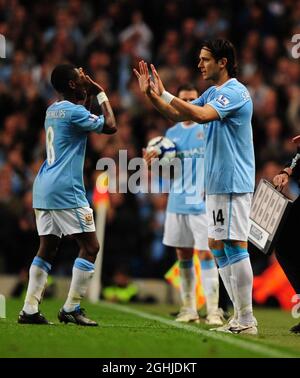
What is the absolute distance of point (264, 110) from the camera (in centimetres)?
1553

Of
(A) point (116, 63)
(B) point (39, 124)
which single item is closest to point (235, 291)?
(B) point (39, 124)

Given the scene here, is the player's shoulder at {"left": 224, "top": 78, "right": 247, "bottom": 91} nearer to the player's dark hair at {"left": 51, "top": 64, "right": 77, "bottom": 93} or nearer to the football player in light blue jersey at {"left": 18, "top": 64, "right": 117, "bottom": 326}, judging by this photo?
the football player in light blue jersey at {"left": 18, "top": 64, "right": 117, "bottom": 326}

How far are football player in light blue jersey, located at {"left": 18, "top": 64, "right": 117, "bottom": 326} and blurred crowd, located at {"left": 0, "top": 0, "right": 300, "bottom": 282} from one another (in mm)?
5934

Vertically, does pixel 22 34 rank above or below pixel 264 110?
above

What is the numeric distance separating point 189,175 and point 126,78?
6956mm

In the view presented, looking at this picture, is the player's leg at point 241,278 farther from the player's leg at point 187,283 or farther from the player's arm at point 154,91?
the player's leg at point 187,283

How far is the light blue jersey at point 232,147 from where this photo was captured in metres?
7.25

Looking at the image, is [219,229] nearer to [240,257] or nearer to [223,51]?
[240,257]

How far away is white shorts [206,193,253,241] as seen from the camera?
7.26m

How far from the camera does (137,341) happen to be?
253 inches

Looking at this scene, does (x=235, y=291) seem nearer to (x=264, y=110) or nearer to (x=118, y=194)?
(x=118, y=194)

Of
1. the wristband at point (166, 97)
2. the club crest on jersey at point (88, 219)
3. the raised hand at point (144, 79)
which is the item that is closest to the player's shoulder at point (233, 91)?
the wristband at point (166, 97)
